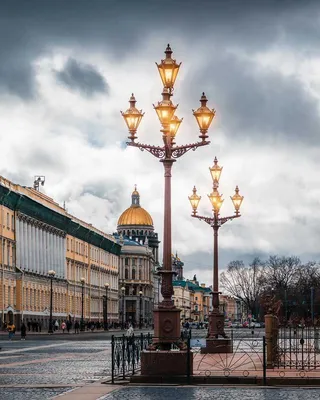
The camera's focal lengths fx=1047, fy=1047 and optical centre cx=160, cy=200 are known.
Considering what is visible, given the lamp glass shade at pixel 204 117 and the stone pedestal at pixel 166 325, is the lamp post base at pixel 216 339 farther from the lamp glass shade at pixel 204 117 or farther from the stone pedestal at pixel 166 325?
the lamp glass shade at pixel 204 117

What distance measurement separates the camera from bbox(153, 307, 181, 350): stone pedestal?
26.7m

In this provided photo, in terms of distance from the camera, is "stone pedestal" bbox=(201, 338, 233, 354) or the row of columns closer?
"stone pedestal" bbox=(201, 338, 233, 354)

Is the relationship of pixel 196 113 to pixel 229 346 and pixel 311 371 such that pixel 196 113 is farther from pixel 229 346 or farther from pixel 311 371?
pixel 229 346

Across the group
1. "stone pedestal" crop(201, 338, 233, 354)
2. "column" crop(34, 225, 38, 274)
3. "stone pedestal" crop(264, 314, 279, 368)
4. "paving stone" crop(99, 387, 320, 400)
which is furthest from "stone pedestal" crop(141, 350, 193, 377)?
"column" crop(34, 225, 38, 274)

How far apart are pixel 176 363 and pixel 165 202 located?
4250 millimetres

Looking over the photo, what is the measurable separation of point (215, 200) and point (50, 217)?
253 feet

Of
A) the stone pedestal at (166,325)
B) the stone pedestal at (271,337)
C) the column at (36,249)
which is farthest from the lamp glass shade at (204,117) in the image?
the column at (36,249)

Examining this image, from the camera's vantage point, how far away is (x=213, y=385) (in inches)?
1003

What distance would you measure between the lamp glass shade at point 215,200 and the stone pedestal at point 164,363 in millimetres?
18660

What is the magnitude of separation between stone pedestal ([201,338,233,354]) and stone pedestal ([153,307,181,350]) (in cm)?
1719

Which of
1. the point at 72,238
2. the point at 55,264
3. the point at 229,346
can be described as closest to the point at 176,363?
the point at 229,346

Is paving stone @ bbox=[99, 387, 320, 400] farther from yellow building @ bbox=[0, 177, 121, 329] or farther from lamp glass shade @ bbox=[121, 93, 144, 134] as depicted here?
yellow building @ bbox=[0, 177, 121, 329]

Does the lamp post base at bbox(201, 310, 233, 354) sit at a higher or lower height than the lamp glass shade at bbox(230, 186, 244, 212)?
lower

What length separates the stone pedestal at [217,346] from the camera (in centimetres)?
4391
